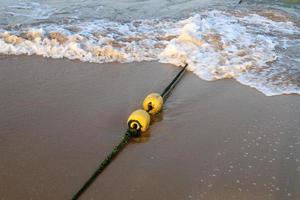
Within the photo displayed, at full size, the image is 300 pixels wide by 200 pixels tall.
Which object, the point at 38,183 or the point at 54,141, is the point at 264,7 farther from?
the point at 38,183

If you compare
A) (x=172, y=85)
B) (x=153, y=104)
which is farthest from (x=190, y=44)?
(x=153, y=104)

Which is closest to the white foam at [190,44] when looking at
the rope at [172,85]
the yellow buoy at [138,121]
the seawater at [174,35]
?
the seawater at [174,35]

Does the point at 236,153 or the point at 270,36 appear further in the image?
the point at 270,36

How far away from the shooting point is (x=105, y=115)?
5.03 m

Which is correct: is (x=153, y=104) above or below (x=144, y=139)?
above

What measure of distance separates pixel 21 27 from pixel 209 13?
14.3 ft

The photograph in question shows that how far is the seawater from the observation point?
670cm

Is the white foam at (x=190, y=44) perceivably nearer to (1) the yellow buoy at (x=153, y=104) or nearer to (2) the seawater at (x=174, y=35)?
(2) the seawater at (x=174, y=35)

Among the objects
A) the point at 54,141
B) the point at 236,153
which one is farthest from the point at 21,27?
the point at 236,153

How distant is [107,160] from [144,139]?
0.64 metres

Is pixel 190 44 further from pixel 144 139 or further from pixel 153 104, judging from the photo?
pixel 144 139

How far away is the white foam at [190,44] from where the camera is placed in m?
6.54

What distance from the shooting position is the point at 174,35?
8156 millimetres

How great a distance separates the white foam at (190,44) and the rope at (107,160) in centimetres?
216
